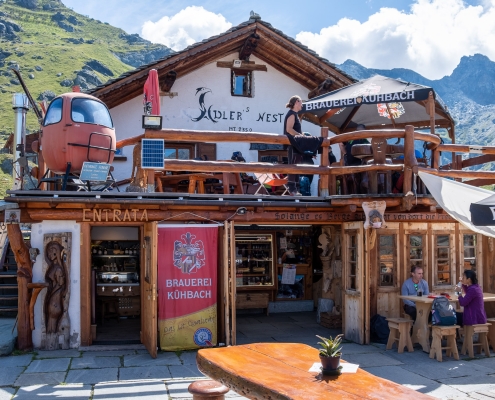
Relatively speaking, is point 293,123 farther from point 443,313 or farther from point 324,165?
point 443,313

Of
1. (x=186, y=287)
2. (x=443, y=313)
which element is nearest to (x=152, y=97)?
(x=186, y=287)

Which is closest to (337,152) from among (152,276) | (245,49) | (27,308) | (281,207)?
(245,49)

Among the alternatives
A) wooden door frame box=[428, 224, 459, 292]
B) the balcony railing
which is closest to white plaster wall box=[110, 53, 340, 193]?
the balcony railing

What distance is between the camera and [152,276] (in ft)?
31.7

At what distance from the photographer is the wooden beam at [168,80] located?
45.3 ft

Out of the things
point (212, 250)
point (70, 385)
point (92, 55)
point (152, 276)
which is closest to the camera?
point (70, 385)

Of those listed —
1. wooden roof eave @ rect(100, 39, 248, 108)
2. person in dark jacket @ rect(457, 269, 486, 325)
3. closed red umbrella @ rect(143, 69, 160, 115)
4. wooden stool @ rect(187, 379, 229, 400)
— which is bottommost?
wooden stool @ rect(187, 379, 229, 400)

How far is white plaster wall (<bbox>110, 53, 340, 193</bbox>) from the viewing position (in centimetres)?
1406

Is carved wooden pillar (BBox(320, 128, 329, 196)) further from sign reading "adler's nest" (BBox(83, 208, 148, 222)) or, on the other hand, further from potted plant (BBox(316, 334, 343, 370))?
potted plant (BBox(316, 334, 343, 370))

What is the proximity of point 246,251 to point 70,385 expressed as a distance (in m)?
6.89

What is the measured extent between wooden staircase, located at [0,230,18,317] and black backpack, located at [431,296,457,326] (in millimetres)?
7953

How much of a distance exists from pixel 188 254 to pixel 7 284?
203 inches

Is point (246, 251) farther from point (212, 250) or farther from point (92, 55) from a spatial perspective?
point (92, 55)

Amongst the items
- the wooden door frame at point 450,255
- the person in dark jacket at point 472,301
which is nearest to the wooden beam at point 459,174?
the wooden door frame at point 450,255
